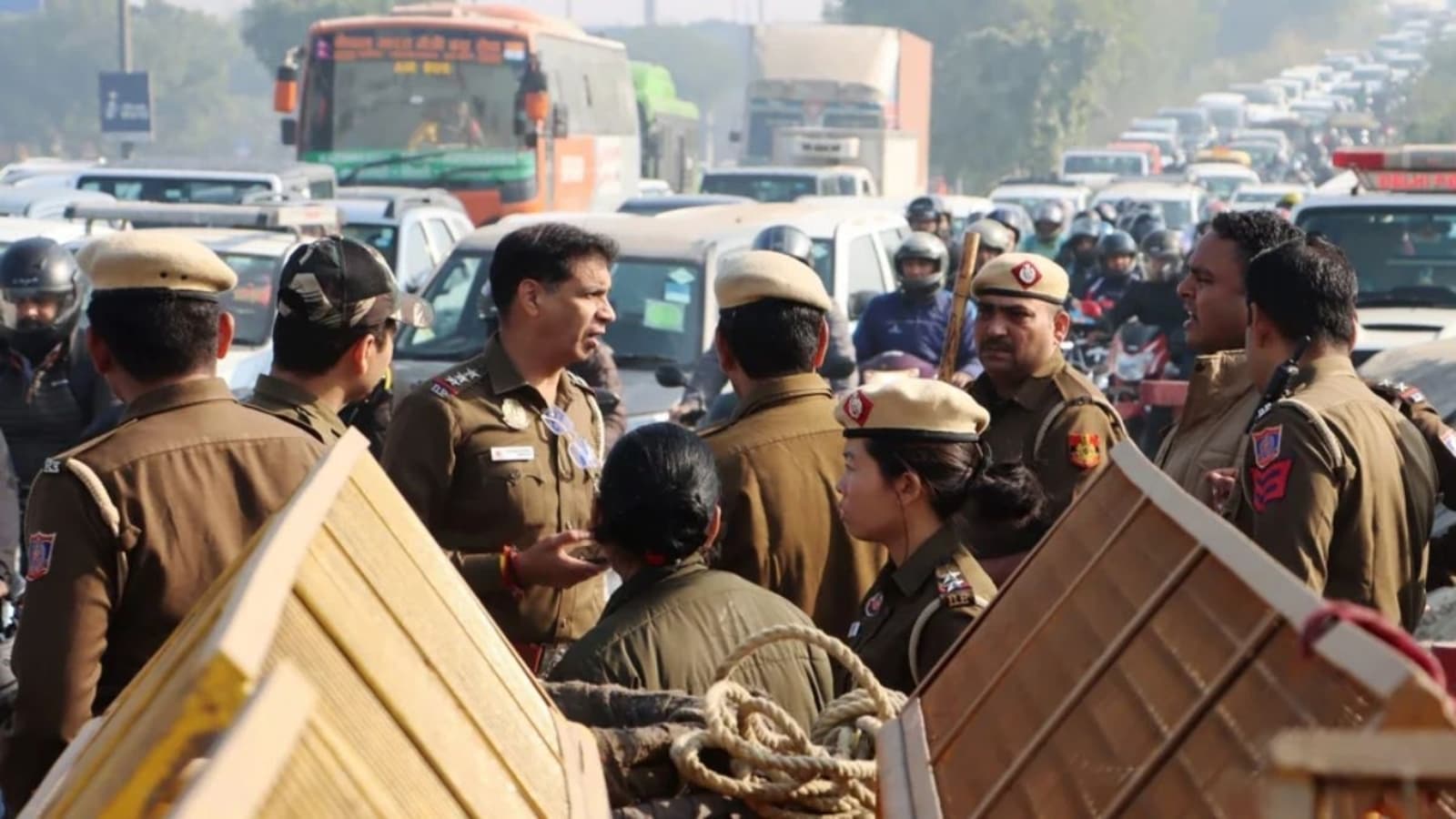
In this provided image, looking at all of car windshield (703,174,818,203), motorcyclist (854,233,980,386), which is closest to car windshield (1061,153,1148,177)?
car windshield (703,174,818,203)

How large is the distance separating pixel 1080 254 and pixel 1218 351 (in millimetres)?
12064

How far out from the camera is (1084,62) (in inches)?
2879

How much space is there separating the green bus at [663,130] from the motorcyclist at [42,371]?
28400 mm

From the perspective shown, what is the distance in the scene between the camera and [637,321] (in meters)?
10.9

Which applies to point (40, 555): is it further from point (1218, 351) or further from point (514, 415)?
point (1218, 351)

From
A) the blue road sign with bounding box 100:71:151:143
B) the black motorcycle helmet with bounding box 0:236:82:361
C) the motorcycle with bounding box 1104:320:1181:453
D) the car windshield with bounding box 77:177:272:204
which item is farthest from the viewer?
the blue road sign with bounding box 100:71:151:143

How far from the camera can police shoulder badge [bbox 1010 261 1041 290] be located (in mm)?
5633

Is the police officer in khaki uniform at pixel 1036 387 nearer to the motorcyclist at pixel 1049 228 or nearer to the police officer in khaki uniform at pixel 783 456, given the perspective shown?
the police officer in khaki uniform at pixel 783 456

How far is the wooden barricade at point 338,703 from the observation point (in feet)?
4.94

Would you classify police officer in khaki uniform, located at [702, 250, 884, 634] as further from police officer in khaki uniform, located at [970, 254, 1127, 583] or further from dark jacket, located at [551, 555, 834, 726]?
dark jacket, located at [551, 555, 834, 726]

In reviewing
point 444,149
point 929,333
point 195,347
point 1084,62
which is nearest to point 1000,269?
point 195,347

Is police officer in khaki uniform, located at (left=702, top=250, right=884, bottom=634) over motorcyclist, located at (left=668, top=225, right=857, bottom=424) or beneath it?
over

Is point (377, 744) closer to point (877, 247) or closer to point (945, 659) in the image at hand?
point (945, 659)

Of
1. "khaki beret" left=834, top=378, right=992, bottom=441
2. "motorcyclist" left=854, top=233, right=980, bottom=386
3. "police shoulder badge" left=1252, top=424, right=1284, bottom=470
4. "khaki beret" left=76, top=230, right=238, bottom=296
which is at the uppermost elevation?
"khaki beret" left=76, top=230, right=238, bottom=296
